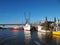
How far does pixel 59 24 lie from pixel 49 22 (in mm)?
22886

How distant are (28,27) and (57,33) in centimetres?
6305

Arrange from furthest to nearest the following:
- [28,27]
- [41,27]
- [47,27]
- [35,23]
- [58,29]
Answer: [35,23], [28,27], [41,27], [47,27], [58,29]

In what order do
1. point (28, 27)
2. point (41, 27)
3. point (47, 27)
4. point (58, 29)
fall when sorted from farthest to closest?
point (28, 27)
point (41, 27)
point (47, 27)
point (58, 29)

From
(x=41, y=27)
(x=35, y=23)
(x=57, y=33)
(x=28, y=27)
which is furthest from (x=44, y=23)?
(x=35, y=23)

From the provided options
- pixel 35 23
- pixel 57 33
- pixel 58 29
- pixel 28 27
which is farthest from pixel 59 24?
pixel 35 23

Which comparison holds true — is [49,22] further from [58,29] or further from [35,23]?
[35,23]

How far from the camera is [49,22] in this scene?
94000 mm

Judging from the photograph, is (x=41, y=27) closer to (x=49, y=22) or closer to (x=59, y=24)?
(x=49, y=22)

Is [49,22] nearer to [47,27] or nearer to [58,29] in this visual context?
[47,27]

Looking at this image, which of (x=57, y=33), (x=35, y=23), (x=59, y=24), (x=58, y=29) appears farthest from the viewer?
(x=35, y=23)

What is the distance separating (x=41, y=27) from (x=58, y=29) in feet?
106

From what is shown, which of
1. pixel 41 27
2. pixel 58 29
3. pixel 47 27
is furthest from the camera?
pixel 41 27

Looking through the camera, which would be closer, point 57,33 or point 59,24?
point 57,33

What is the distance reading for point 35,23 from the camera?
150 metres
